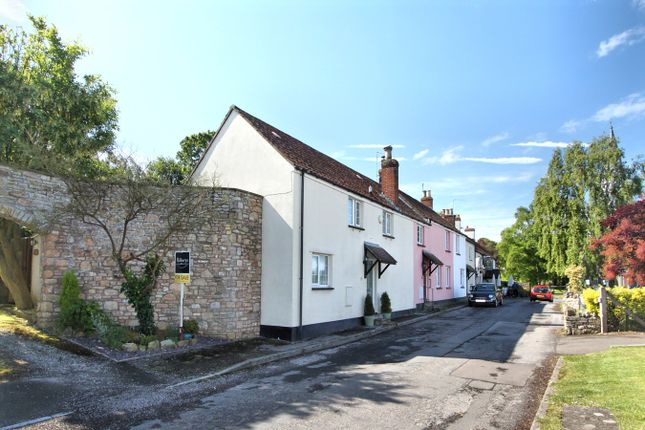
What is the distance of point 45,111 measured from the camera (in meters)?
15.1

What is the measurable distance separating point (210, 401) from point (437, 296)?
74.3ft

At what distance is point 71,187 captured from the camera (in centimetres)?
1102

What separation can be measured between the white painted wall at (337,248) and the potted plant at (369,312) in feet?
0.71

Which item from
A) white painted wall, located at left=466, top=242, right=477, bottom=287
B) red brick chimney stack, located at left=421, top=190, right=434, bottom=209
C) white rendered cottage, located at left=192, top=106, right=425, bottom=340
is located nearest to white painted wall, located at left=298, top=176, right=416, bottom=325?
white rendered cottage, located at left=192, top=106, right=425, bottom=340

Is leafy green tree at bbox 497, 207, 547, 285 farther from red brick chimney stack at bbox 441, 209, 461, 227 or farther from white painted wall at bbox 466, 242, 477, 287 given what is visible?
red brick chimney stack at bbox 441, 209, 461, 227

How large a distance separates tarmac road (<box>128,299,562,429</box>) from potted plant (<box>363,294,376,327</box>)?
3669mm

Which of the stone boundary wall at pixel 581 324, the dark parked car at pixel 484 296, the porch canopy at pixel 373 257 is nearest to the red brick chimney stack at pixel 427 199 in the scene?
the dark parked car at pixel 484 296

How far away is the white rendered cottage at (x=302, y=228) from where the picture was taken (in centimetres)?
1380

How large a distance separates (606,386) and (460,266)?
2772 centimetres

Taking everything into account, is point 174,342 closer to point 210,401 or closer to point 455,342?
point 210,401

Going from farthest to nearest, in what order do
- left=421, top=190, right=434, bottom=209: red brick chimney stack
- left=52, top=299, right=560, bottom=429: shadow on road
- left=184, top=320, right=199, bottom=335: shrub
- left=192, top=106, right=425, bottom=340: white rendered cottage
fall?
left=421, top=190, right=434, bottom=209: red brick chimney stack
left=192, top=106, right=425, bottom=340: white rendered cottage
left=184, top=320, right=199, bottom=335: shrub
left=52, top=299, right=560, bottom=429: shadow on road

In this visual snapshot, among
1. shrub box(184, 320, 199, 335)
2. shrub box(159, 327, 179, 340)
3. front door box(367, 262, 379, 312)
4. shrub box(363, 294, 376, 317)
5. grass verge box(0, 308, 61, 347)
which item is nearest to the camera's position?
grass verge box(0, 308, 61, 347)

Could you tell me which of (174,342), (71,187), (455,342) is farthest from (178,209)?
(455,342)

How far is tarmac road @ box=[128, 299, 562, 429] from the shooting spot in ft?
21.0
